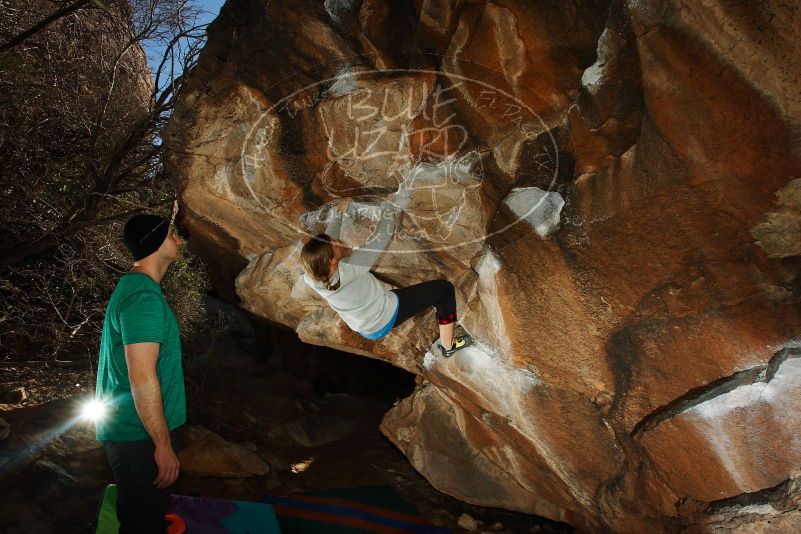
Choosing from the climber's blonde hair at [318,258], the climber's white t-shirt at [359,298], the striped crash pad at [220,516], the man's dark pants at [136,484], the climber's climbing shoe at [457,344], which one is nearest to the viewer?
the man's dark pants at [136,484]

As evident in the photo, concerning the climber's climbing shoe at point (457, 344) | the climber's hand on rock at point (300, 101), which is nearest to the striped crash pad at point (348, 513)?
the climber's climbing shoe at point (457, 344)

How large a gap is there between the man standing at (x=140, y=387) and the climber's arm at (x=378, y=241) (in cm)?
137

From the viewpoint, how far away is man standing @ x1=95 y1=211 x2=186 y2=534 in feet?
5.92

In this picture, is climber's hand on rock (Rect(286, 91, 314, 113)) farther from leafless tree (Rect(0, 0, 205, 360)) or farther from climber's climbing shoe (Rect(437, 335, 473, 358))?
leafless tree (Rect(0, 0, 205, 360))

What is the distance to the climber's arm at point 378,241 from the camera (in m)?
3.24

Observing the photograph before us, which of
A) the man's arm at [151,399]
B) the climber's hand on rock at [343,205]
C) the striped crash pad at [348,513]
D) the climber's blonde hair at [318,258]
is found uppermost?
the climber's hand on rock at [343,205]

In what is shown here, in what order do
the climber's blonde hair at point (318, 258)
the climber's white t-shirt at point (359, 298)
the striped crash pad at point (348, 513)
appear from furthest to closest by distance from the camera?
the striped crash pad at point (348, 513)
the climber's white t-shirt at point (359, 298)
the climber's blonde hair at point (318, 258)

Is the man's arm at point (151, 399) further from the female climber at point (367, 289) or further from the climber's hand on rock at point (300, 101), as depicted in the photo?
the climber's hand on rock at point (300, 101)

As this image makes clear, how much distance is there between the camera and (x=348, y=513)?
4344 mm

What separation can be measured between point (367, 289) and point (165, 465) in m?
1.54

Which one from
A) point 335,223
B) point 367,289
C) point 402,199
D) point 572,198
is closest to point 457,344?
point 367,289

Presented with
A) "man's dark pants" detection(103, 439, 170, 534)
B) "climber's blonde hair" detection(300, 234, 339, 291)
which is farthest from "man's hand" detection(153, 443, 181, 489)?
"climber's blonde hair" detection(300, 234, 339, 291)

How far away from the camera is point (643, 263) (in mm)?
2459

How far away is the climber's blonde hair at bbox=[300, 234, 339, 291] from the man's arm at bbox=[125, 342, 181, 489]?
1.08 metres
